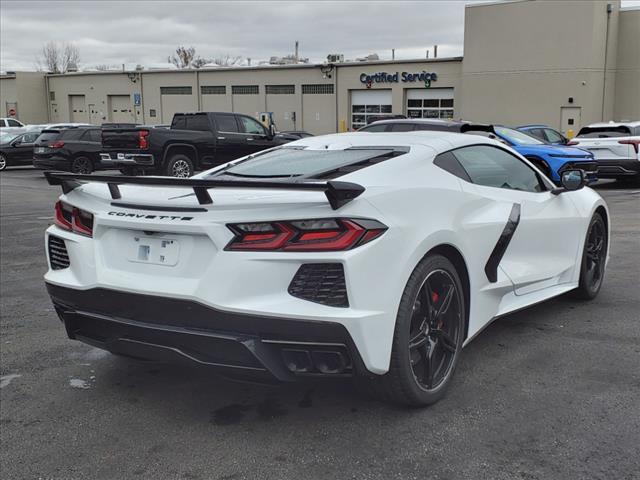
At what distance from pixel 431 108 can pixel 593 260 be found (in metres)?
35.4

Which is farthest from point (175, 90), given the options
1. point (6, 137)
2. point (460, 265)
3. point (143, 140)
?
point (460, 265)

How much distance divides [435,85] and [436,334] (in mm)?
37433

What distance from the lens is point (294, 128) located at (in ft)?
146

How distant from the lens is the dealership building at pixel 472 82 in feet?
112

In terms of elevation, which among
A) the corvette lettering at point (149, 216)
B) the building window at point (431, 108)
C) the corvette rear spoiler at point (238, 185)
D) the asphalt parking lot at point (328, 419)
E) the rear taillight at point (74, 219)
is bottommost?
the asphalt parking lot at point (328, 419)

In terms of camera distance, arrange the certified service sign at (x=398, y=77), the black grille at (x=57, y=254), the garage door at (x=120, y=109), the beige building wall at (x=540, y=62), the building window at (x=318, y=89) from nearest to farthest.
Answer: the black grille at (x=57, y=254) → the beige building wall at (x=540, y=62) → the certified service sign at (x=398, y=77) → the building window at (x=318, y=89) → the garage door at (x=120, y=109)

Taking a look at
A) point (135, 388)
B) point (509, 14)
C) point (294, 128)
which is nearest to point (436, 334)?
point (135, 388)

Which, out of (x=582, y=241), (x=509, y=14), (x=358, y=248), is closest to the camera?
(x=358, y=248)

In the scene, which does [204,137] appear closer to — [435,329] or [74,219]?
[74,219]

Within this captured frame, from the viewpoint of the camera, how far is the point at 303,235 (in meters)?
3.10

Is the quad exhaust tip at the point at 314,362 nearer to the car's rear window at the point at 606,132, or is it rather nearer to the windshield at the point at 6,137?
the car's rear window at the point at 606,132

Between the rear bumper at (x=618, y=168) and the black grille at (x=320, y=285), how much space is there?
15.0m

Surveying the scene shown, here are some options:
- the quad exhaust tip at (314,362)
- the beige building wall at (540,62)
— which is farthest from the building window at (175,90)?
the quad exhaust tip at (314,362)

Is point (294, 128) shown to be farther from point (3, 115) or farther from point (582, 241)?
point (582, 241)
